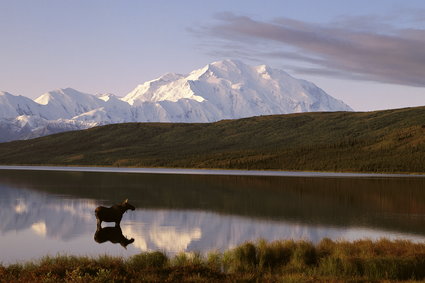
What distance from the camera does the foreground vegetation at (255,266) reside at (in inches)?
848

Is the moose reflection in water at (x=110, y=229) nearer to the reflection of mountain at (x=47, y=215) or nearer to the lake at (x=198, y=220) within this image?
the lake at (x=198, y=220)

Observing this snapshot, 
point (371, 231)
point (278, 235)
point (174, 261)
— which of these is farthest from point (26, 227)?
point (371, 231)

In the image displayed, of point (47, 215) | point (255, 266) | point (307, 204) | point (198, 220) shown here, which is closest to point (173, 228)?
point (198, 220)

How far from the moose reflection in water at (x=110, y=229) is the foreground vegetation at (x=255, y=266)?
1023cm

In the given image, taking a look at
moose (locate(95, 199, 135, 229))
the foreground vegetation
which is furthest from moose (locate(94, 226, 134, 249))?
the foreground vegetation

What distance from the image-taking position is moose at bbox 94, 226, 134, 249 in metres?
36.7

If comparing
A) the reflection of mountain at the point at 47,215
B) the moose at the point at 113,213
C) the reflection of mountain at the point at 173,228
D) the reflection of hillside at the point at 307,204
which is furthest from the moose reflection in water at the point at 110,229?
the reflection of hillside at the point at 307,204

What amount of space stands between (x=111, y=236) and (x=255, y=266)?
15.3 meters

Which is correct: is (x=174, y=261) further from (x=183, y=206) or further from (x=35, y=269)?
(x=183, y=206)

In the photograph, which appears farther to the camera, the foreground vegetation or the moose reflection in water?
the moose reflection in water

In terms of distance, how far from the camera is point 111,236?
39.2 metres

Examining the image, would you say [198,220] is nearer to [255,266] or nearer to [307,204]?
[307,204]

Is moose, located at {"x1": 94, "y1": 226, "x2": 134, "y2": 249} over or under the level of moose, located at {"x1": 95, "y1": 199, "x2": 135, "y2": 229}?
under

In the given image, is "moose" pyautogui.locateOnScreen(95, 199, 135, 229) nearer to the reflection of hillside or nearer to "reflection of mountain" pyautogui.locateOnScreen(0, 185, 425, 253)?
"reflection of mountain" pyautogui.locateOnScreen(0, 185, 425, 253)
